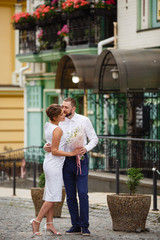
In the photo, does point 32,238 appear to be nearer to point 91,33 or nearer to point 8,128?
point 91,33

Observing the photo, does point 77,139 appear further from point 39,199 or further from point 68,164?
point 39,199

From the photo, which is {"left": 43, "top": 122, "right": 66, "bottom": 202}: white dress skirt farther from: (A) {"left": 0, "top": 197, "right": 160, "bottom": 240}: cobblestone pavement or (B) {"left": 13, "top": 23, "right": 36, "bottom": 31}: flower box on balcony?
(B) {"left": 13, "top": 23, "right": 36, "bottom": 31}: flower box on balcony

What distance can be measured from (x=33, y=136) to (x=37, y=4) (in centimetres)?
443

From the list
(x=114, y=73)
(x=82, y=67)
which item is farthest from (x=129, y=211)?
(x=82, y=67)

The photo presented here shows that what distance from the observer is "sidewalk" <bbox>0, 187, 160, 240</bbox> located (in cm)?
1006

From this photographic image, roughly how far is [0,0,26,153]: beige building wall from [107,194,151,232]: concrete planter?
18.1 m

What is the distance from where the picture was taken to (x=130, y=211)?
10297 millimetres

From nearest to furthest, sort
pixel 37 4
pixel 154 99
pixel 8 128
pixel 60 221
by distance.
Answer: pixel 60 221 < pixel 154 99 < pixel 37 4 < pixel 8 128

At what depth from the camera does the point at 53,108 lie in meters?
10.1

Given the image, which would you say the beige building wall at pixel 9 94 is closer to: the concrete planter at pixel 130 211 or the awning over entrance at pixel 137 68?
the awning over entrance at pixel 137 68

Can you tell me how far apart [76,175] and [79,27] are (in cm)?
1241

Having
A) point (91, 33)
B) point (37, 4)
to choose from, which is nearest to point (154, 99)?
point (91, 33)

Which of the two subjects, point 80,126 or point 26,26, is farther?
point 26,26

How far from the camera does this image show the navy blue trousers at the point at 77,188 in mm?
10016
